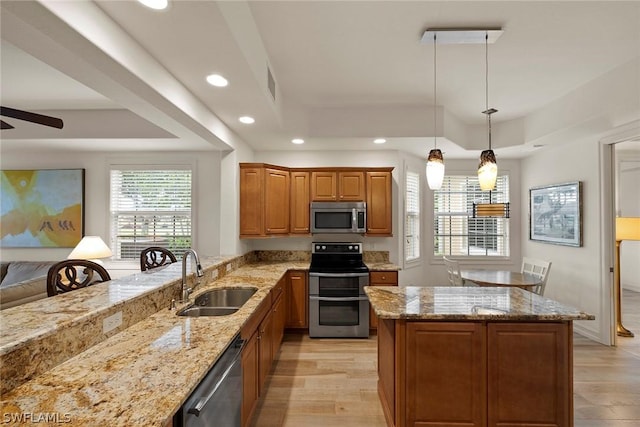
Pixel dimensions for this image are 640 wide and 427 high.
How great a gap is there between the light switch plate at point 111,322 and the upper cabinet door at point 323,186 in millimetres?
2979

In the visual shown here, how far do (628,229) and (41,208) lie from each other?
25.8 feet

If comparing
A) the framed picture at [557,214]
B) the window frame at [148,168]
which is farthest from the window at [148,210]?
the framed picture at [557,214]

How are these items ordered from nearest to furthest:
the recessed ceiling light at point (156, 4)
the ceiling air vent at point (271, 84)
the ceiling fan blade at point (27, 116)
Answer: the recessed ceiling light at point (156, 4)
the ceiling fan blade at point (27, 116)
the ceiling air vent at point (271, 84)

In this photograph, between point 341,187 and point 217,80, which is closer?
point 217,80

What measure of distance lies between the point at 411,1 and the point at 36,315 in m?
2.76

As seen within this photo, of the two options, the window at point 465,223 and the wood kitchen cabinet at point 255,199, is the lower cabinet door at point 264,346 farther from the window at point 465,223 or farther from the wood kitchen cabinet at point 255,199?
the window at point 465,223

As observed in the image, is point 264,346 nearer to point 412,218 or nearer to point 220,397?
point 220,397

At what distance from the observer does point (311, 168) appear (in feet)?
14.4

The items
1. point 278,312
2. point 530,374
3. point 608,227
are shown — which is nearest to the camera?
point 530,374

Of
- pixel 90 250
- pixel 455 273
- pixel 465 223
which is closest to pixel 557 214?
pixel 465 223

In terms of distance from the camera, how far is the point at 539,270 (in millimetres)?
3922

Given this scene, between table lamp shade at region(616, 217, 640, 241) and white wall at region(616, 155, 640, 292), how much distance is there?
2077 mm

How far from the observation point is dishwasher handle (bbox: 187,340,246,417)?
3.93ft

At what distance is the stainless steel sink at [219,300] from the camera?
7.78 ft
